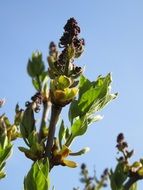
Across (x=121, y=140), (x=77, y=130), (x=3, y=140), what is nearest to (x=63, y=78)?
(x=77, y=130)

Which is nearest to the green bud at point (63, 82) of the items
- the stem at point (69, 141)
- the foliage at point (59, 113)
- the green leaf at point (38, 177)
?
the foliage at point (59, 113)

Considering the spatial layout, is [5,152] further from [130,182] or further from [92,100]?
[130,182]

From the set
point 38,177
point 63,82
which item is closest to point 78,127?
point 63,82

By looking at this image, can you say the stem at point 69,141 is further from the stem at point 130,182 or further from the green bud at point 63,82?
the stem at point 130,182

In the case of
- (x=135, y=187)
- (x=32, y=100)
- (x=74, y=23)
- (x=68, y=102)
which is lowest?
(x=135, y=187)

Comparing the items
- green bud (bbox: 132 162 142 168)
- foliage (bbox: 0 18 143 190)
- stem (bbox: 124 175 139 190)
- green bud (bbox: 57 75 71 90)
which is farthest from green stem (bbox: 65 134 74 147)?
green bud (bbox: 132 162 142 168)

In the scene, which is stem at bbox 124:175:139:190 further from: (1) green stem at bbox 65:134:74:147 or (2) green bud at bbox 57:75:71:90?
(2) green bud at bbox 57:75:71:90

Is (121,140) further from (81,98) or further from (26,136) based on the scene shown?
(26,136)
